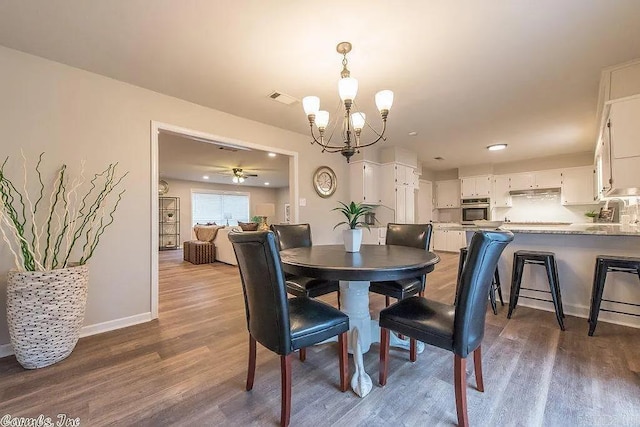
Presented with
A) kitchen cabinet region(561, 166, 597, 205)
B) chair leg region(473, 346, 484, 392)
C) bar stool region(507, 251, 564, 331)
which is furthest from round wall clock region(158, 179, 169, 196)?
kitchen cabinet region(561, 166, 597, 205)

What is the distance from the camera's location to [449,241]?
6.91 m

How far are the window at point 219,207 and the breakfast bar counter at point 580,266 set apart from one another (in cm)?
870

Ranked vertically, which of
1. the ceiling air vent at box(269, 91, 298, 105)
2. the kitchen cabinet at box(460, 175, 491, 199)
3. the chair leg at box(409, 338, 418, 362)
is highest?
the ceiling air vent at box(269, 91, 298, 105)

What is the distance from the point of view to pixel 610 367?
177cm

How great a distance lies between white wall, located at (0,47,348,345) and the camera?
6.89ft

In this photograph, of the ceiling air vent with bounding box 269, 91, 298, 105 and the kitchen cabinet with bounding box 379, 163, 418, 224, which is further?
the kitchen cabinet with bounding box 379, 163, 418, 224

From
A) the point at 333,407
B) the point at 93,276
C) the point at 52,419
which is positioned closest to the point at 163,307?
the point at 93,276

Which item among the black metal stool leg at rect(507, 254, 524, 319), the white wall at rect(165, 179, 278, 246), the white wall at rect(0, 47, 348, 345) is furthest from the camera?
the white wall at rect(165, 179, 278, 246)

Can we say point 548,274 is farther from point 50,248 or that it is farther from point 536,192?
point 536,192

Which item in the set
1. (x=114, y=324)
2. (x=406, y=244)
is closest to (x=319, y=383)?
(x=406, y=244)

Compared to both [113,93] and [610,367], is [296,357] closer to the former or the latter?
[610,367]

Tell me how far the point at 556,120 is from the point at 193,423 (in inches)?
199

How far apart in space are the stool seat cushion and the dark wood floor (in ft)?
1.29

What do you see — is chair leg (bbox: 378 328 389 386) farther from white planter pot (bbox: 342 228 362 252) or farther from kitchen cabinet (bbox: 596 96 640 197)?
kitchen cabinet (bbox: 596 96 640 197)
